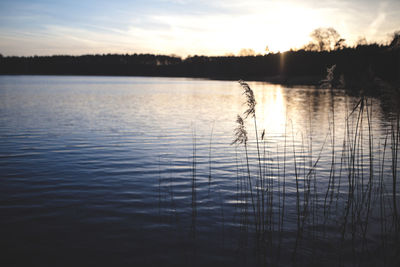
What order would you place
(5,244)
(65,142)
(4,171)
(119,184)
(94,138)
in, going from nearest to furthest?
(5,244) < (119,184) < (4,171) < (65,142) < (94,138)

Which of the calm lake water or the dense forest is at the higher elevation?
the dense forest

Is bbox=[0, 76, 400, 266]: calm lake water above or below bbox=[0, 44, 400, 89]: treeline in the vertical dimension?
below

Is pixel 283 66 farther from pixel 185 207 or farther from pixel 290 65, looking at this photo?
pixel 185 207

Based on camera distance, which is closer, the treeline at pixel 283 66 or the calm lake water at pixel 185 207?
the calm lake water at pixel 185 207

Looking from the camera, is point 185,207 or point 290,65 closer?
point 185,207

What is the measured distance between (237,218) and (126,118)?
1883cm

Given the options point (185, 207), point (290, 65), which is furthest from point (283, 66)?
point (185, 207)

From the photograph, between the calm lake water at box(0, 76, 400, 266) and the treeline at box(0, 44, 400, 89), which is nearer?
the calm lake water at box(0, 76, 400, 266)

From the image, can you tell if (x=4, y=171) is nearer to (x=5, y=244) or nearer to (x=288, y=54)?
(x=5, y=244)

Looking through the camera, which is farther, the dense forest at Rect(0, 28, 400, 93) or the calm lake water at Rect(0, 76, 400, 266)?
the dense forest at Rect(0, 28, 400, 93)

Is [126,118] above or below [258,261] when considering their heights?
above

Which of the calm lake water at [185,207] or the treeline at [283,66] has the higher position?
the treeline at [283,66]

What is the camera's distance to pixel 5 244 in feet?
18.5

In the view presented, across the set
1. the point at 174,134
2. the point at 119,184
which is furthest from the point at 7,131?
the point at 119,184
